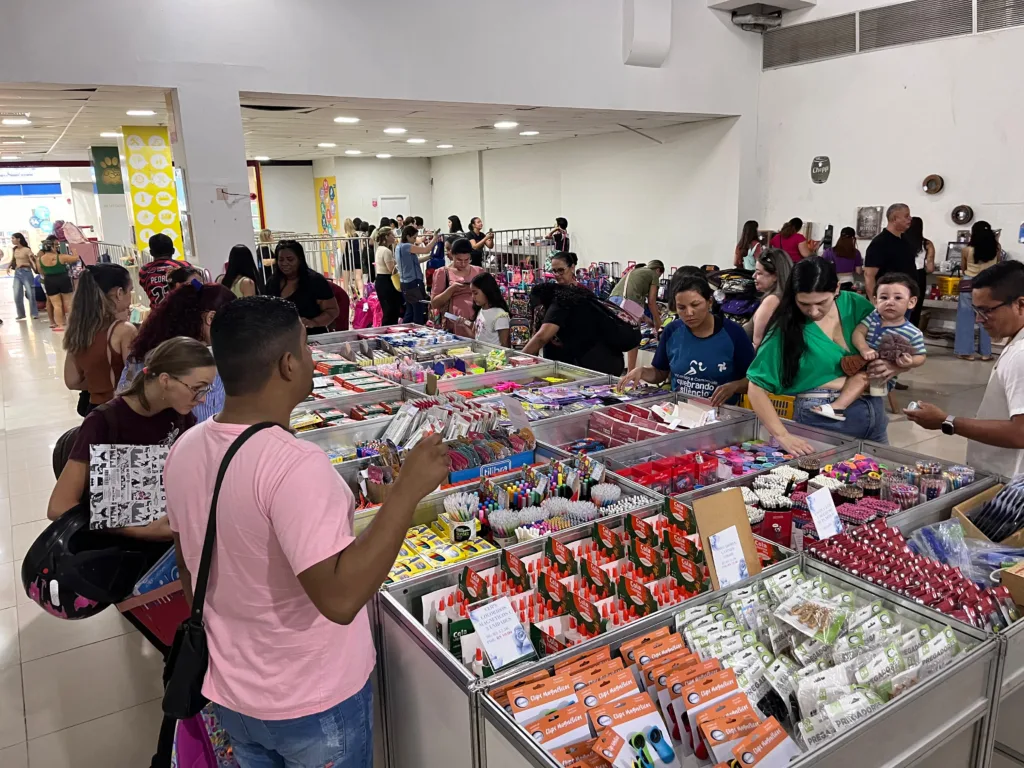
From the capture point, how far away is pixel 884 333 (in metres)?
3.30

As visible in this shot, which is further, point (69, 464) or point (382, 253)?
point (382, 253)

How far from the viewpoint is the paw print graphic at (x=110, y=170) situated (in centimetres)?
1235

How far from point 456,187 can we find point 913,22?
11350 mm

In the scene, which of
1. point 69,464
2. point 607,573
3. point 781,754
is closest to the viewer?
point 781,754

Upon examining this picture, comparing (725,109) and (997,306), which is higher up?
(725,109)

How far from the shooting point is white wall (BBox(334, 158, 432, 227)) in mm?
19203

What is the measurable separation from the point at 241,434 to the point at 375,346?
4584 mm

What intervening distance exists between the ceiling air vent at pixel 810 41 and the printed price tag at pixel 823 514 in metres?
9.39

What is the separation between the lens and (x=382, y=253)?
30.6 feet

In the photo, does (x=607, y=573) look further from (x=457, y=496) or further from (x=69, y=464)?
(x=69, y=464)

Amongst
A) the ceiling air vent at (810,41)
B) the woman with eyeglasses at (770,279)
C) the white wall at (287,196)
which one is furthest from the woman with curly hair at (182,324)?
the white wall at (287,196)

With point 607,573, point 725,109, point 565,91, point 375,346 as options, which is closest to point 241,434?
point 607,573

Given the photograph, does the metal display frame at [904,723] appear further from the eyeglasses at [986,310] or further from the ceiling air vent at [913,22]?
the ceiling air vent at [913,22]

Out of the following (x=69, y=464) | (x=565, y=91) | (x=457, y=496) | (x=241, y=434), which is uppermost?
(x=565, y=91)
